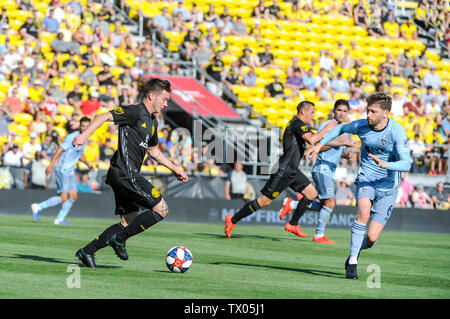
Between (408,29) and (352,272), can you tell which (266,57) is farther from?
(352,272)

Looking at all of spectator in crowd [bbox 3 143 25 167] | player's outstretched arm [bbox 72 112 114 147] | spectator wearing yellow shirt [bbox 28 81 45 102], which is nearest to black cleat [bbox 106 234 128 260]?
player's outstretched arm [bbox 72 112 114 147]

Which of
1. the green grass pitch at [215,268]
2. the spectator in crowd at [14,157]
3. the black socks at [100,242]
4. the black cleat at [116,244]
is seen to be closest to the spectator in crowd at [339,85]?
the spectator in crowd at [14,157]

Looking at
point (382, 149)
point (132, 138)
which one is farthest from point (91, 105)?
point (382, 149)

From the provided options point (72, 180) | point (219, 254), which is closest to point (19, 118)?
point (72, 180)

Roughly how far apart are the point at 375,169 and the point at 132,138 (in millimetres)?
3237

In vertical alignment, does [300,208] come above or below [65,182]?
above

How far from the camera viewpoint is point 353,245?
10922 mm

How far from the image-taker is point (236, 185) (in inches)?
947

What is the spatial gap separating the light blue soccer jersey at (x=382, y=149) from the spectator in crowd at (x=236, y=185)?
12.7 m

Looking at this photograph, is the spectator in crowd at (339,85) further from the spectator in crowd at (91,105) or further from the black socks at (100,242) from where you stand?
the black socks at (100,242)

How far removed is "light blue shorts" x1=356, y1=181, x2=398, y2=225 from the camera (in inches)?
438

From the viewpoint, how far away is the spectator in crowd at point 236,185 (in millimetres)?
24000

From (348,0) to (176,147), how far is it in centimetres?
1370
